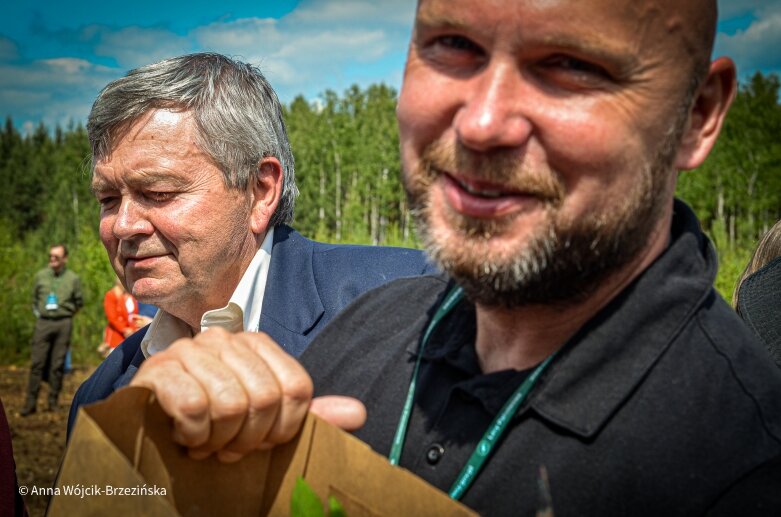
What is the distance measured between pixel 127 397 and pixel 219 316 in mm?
2066

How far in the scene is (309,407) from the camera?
4.07 feet

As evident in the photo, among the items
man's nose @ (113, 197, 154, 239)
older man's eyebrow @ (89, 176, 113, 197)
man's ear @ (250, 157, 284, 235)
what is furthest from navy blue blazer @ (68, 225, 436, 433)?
older man's eyebrow @ (89, 176, 113, 197)

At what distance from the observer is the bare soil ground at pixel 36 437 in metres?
11.0

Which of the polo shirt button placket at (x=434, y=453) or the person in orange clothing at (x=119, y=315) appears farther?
the person in orange clothing at (x=119, y=315)

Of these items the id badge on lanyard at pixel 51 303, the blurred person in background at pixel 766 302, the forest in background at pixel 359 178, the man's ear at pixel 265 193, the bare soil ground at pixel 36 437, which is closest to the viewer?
the blurred person in background at pixel 766 302

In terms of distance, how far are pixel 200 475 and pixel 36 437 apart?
1422cm

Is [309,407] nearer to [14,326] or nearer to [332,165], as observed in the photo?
[14,326]

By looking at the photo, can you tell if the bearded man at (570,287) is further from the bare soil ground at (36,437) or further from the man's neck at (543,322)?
the bare soil ground at (36,437)

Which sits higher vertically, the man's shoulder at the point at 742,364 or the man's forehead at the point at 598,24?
the man's forehead at the point at 598,24

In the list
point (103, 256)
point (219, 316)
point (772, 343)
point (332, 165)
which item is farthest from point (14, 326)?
point (332, 165)

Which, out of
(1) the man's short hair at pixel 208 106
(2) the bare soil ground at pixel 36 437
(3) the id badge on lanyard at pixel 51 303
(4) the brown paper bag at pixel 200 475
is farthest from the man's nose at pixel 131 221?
(3) the id badge on lanyard at pixel 51 303

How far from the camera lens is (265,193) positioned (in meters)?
3.33

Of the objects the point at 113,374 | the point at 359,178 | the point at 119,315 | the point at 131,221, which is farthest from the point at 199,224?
the point at 359,178

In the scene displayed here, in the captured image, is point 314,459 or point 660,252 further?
point 660,252
